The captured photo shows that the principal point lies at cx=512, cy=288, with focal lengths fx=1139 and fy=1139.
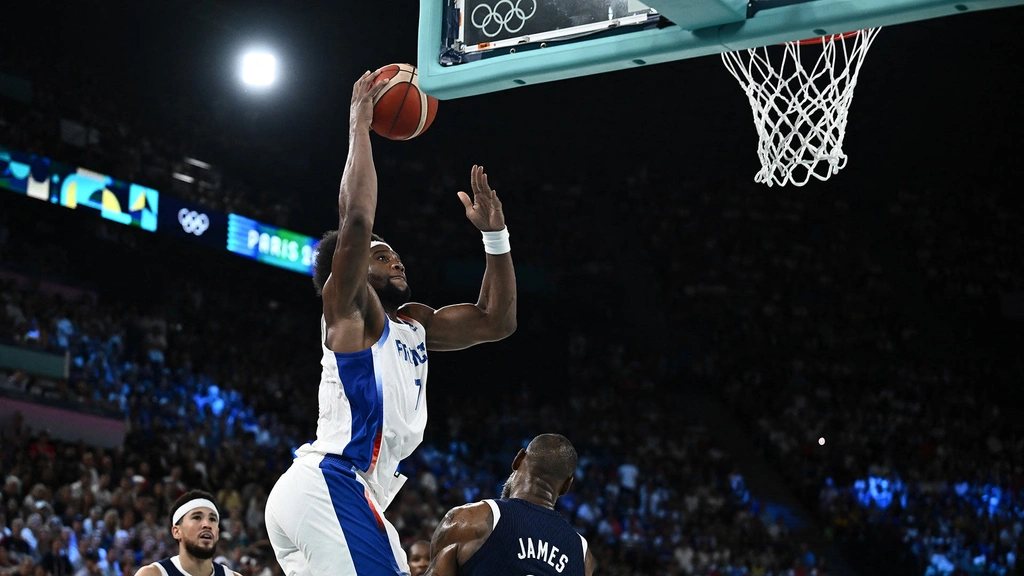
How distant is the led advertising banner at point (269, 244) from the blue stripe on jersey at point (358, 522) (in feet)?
48.7

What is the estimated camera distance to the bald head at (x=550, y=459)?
335cm

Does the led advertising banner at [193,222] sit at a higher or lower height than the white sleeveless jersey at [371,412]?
higher

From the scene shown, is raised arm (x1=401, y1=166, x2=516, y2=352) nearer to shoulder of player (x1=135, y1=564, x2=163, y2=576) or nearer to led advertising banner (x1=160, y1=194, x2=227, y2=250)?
shoulder of player (x1=135, y1=564, x2=163, y2=576)

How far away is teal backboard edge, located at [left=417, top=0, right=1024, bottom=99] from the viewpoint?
138 inches

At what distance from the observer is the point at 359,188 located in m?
3.49

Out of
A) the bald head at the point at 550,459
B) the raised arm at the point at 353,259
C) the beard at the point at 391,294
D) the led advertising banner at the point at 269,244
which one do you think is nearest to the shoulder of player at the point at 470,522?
the bald head at the point at 550,459

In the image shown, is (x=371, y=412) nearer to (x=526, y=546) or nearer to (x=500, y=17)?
(x=526, y=546)

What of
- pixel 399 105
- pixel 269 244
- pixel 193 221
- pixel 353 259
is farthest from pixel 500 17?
pixel 269 244

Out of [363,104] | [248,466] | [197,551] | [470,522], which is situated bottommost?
[470,522]

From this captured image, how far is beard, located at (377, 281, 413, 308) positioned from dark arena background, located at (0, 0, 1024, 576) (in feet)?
25.0

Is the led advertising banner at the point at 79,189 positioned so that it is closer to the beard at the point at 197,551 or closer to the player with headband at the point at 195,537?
the player with headband at the point at 195,537

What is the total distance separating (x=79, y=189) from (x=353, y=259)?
13.6 metres

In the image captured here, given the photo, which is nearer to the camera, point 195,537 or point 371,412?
point 371,412

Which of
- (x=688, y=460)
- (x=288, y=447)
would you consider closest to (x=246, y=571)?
(x=288, y=447)
